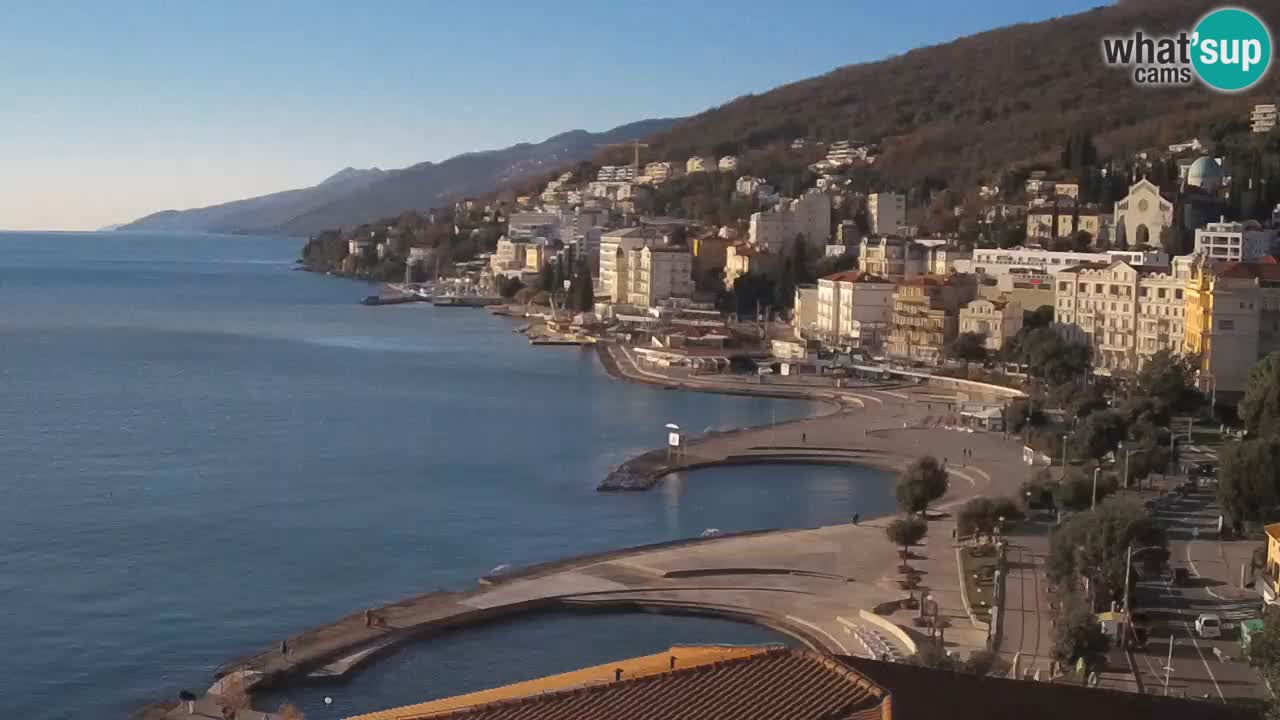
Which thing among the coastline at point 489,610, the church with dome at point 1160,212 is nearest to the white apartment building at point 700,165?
the church with dome at point 1160,212

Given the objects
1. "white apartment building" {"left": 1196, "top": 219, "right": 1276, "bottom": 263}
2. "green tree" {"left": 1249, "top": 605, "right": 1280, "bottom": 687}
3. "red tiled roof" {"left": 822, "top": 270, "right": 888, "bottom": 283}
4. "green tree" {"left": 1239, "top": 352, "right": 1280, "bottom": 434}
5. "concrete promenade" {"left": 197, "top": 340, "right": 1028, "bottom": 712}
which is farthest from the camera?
"red tiled roof" {"left": 822, "top": 270, "right": 888, "bottom": 283}

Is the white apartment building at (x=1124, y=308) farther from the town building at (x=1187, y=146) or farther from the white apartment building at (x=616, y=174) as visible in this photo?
the white apartment building at (x=616, y=174)

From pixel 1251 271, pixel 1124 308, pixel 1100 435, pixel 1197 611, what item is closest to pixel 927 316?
pixel 1124 308

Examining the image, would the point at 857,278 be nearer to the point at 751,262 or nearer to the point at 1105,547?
the point at 751,262

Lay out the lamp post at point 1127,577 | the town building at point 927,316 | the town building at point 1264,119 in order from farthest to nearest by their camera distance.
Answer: the town building at point 1264,119 → the town building at point 927,316 → the lamp post at point 1127,577

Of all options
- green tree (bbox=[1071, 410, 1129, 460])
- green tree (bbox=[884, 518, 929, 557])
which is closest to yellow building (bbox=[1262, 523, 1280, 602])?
green tree (bbox=[884, 518, 929, 557])

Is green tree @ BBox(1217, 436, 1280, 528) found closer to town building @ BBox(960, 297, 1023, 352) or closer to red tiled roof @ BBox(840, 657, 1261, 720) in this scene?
red tiled roof @ BBox(840, 657, 1261, 720)
